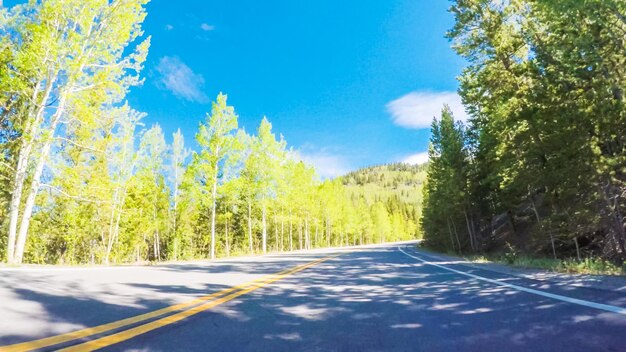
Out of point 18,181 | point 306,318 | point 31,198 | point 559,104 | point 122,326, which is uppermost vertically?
point 559,104

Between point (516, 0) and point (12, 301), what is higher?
point (516, 0)

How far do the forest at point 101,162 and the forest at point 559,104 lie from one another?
13.8m

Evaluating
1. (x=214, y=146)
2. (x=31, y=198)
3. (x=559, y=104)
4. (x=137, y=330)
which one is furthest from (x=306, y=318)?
(x=214, y=146)

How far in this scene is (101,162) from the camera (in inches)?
945

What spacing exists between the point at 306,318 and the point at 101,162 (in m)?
24.4

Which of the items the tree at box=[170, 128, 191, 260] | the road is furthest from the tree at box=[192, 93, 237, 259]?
the road

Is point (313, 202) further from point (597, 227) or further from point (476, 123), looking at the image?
point (597, 227)

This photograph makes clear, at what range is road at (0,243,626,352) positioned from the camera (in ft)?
9.22

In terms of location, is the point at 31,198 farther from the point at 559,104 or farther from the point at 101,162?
the point at 559,104

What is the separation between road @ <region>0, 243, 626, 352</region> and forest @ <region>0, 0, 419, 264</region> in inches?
324

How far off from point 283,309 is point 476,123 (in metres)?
25.7

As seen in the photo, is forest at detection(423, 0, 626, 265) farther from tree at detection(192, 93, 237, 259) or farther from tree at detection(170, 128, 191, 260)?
tree at detection(170, 128, 191, 260)

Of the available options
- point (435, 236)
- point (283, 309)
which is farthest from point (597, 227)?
point (435, 236)

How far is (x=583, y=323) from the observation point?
3195 millimetres
